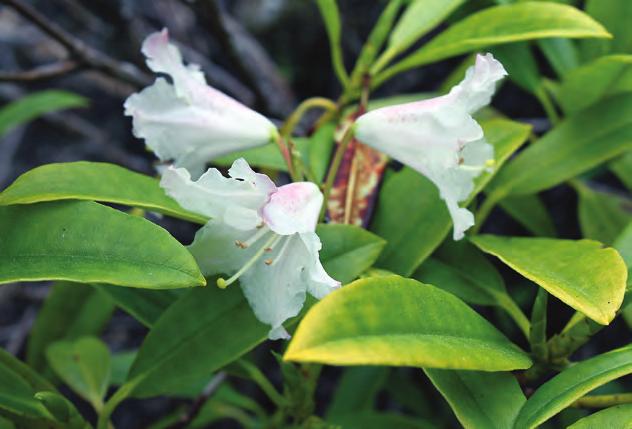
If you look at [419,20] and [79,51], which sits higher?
[419,20]

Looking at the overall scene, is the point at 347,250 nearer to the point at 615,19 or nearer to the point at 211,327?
the point at 211,327

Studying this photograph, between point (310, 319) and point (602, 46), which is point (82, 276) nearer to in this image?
point (310, 319)

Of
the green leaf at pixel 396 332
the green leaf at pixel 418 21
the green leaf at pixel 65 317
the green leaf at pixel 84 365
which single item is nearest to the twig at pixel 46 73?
the green leaf at pixel 65 317

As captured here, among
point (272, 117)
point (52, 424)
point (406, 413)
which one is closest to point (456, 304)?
point (52, 424)

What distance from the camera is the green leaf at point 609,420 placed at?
68 centimetres

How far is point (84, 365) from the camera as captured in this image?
1.18 meters

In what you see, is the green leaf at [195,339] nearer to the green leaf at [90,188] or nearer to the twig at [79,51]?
the green leaf at [90,188]

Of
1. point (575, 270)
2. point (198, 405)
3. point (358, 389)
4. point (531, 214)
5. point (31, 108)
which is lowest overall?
point (358, 389)

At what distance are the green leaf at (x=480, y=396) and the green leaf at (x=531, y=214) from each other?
0.52 meters

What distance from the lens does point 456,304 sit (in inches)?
28.8

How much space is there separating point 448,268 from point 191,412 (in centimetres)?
56

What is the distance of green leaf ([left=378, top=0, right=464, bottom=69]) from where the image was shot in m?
1.14

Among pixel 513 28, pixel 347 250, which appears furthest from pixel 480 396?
pixel 513 28

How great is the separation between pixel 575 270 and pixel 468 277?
0.22 metres
